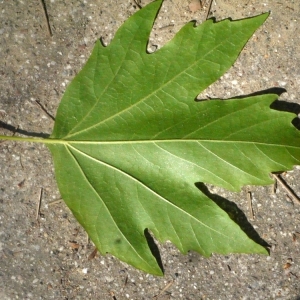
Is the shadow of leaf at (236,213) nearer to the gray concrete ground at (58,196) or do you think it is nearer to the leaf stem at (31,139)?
the gray concrete ground at (58,196)

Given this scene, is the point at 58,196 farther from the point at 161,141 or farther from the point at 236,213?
the point at 236,213

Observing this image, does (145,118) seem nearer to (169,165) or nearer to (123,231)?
(169,165)

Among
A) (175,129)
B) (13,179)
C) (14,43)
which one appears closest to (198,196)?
(175,129)

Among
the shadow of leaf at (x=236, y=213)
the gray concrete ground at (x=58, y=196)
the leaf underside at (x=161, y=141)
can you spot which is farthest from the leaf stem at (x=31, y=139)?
the shadow of leaf at (x=236, y=213)

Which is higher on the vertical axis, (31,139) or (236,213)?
(31,139)

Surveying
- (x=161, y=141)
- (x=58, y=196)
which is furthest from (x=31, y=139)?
(x=161, y=141)

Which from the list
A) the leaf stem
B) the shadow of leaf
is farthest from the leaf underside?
the shadow of leaf
